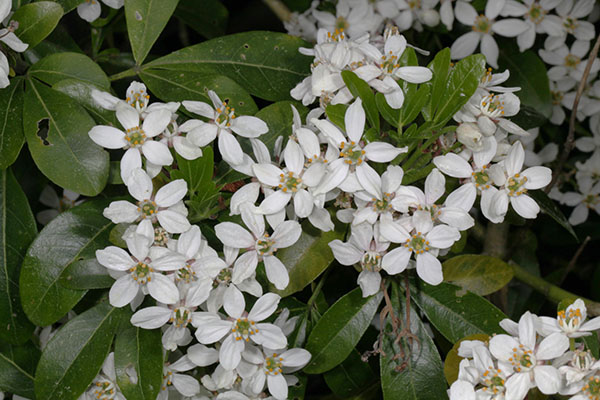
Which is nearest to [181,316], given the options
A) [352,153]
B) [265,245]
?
[265,245]

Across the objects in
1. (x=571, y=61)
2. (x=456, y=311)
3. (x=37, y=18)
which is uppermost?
(x=37, y=18)

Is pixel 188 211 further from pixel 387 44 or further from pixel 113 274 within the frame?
pixel 387 44

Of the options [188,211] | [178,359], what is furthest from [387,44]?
[178,359]

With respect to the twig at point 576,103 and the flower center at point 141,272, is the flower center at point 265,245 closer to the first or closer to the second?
the flower center at point 141,272

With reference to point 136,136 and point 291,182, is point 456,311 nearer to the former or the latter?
point 291,182

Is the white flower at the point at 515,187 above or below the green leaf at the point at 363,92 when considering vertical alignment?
below

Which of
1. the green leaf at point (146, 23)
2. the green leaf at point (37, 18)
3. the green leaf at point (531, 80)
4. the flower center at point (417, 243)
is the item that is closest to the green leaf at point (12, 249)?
the green leaf at point (37, 18)

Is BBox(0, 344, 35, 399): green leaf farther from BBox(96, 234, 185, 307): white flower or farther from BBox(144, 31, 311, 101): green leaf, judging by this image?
BBox(144, 31, 311, 101): green leaf
